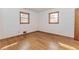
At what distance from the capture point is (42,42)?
2402 mm

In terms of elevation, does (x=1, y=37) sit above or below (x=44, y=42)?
above

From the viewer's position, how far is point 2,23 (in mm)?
2385

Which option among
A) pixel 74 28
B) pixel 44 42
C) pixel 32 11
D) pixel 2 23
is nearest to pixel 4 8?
pixel 2 23

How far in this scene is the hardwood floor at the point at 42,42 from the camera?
2.32 metres

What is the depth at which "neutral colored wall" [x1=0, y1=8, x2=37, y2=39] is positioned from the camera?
7.45 feet

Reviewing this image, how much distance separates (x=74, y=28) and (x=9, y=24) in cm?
159

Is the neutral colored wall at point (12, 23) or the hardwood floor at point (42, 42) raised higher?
the neutral colored wall at point (12, 23)

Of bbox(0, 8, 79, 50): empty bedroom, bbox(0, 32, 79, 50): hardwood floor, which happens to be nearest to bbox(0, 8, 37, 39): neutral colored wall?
bbox(0, 8, 79, 50): empty bedroom

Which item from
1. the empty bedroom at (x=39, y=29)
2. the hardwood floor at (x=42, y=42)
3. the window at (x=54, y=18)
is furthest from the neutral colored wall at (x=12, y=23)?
the window at (x=54, y=18)

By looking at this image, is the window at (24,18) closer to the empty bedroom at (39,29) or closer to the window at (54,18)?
the empty bedroom at (39,29)

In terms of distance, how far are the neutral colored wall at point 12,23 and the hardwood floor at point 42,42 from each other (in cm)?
15
